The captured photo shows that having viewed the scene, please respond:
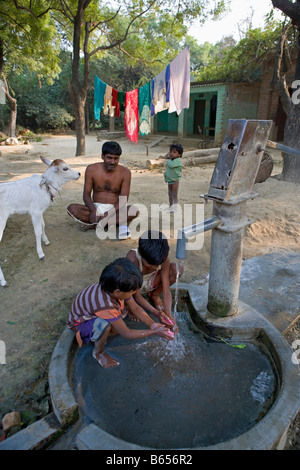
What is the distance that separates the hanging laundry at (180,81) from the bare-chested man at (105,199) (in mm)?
3123

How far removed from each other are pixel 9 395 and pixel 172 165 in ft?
13.3

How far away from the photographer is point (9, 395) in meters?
1.99

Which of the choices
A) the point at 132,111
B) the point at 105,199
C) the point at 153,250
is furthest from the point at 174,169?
the point at 132,111

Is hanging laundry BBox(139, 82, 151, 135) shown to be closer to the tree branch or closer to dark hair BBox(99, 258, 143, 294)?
the tree branch

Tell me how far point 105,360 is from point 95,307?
385mm

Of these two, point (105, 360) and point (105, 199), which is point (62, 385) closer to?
point (105, 360)

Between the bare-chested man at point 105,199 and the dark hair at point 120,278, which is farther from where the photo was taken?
the bare-chested man at point 105,199

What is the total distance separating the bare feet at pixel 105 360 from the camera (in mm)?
2129

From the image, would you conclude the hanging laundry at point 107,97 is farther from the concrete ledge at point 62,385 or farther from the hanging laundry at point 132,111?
the concrete ledge at point 62,385

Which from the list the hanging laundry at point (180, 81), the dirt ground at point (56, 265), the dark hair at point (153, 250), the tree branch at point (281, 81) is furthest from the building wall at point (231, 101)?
the dark hair at point (153, 250)

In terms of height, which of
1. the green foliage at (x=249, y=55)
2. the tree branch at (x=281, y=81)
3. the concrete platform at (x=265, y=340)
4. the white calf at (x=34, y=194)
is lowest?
the concrete platform at (x=265, y=340)

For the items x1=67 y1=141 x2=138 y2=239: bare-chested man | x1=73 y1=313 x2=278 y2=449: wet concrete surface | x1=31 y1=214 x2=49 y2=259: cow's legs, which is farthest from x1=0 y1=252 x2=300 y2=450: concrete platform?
x1=67 y1=141 x2=138 y2=239: bare-chested man

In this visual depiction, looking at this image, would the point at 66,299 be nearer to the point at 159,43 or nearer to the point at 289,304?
the point at 289,304

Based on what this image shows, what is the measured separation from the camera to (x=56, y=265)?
3.47 metres
